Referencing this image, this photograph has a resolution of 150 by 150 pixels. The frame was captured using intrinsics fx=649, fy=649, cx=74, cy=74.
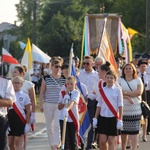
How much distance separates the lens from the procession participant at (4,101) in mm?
7996

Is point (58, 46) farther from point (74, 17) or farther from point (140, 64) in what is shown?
point (140, 64)

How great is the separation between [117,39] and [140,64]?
24.4 ft

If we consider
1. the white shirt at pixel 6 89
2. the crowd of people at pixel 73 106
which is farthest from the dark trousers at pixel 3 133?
the crowd of people at pixel 73 106

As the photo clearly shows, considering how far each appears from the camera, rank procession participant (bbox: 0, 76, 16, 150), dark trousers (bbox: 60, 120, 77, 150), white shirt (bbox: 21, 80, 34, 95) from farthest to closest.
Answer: white shirt (bbox: 21, 80, 34, 95)
dark trousers (bbox: 60, 120, 77, 150)
procession participant (bbox: 0, 76, 16, 150)

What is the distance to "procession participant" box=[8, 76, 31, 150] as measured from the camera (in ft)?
33.7

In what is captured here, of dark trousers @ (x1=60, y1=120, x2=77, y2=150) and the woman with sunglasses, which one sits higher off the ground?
the woman with sunglasses

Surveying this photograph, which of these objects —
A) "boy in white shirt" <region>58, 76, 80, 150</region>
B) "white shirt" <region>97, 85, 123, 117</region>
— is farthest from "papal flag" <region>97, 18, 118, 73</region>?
"white shirt" <region>97, 85, 123, 117</region>

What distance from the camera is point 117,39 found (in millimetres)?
22438

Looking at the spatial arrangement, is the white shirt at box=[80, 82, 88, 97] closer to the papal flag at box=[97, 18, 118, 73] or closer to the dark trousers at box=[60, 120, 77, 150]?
the dark trousers at box=[60, 120, 77, 150]

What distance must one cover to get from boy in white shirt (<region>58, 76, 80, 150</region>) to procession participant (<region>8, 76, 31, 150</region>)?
623 mm

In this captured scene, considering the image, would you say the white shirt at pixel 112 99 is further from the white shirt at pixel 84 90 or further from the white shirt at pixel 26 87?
the white shirt at pixel 26 87

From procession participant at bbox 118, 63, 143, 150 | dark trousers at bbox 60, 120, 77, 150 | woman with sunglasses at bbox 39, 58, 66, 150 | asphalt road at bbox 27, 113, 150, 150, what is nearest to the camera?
dark trousers at bbox 60, 120, 77, 150

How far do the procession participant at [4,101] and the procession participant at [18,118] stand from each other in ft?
6.35

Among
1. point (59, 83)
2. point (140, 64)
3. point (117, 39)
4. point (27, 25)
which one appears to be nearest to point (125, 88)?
point (59, 83)
